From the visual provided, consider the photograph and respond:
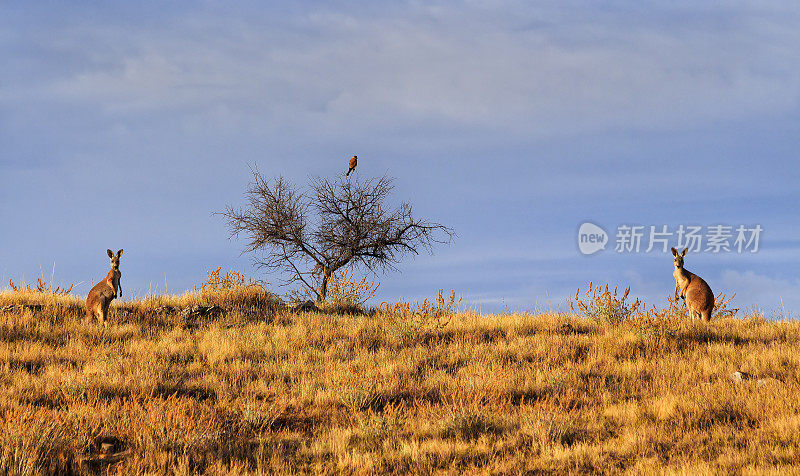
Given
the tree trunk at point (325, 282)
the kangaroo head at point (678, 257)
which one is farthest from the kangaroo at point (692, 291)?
the tree trunk at point (325, 282)

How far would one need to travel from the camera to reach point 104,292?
591 inches

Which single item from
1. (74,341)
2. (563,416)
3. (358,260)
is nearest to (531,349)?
(563,416)

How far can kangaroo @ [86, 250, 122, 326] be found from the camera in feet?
49.0

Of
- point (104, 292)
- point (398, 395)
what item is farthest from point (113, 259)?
point (398, 395)

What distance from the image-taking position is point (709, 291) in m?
15.0

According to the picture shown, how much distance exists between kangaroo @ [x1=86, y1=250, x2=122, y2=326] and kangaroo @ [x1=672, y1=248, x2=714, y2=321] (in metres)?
14.0

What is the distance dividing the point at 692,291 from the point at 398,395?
360 inches

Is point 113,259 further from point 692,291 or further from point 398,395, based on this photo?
point 692,291

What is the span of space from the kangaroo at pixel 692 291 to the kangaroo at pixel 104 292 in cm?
1402

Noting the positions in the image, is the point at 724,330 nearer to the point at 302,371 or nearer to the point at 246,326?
the point at 302,371

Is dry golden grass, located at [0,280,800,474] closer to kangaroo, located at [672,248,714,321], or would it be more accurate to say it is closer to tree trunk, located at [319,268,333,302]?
kangaroo, located at [672,248,714,321]

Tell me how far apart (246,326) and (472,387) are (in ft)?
26.2

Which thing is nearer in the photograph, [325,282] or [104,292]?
[104,292]

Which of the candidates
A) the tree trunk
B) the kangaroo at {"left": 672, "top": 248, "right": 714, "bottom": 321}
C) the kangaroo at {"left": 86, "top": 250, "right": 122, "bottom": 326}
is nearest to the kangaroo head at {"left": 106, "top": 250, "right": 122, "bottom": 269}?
the kangaroo at {"left": 86, "top": 250, "right": 122, "bottom": 326}
